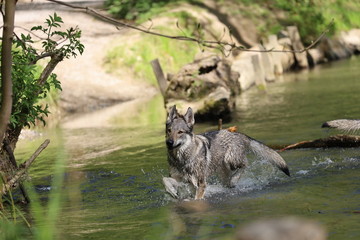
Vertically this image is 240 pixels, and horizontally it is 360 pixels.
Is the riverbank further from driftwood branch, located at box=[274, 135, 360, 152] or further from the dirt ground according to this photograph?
driftwood branch, located at box=[274, 135, 360, 152]

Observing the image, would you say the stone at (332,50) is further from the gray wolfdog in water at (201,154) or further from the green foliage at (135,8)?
the gray wolfdog in water at (201,154)

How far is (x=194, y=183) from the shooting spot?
998cm

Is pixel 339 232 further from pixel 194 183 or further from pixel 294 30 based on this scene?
pixel 294 30

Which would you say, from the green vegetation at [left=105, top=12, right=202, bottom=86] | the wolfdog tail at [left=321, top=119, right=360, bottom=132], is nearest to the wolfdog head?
the wolfdog tail at [left=321, top=119, right=360, bottom=132]

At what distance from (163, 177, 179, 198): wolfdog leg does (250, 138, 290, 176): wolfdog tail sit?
155 centimetres

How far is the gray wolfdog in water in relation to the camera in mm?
9773

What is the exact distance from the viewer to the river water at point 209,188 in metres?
8.36

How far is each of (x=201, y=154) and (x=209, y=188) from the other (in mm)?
601

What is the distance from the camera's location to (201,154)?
33.1 ft

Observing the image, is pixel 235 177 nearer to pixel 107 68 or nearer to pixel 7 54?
pixel 7 54

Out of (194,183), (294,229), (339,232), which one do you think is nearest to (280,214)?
(339,232)

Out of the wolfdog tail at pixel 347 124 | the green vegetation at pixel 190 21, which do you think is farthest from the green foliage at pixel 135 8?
the wolfdog tail at pixel 347 124

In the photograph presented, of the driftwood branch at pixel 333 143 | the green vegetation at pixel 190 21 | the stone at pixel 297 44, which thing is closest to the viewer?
the driftwood branch at pixel 333 143

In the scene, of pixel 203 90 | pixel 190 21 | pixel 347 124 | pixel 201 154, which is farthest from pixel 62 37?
pixel 190 21
